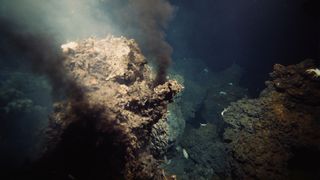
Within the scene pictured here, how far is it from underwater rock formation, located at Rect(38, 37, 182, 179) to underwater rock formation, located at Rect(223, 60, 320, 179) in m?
3.09

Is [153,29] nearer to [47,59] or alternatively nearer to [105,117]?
[47,59]

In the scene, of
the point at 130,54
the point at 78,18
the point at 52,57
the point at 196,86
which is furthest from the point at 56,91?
the point at 196,86

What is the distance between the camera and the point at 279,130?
844 cm

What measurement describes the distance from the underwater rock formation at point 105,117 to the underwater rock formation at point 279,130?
309 cm

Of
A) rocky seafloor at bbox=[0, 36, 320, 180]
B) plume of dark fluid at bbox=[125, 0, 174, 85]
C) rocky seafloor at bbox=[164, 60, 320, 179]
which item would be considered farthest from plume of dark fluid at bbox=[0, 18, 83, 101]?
rocky seafloor at bbox=[164, 60, 320, 179]

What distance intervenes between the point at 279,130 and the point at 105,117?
574 cm

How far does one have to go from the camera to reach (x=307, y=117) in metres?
8.58

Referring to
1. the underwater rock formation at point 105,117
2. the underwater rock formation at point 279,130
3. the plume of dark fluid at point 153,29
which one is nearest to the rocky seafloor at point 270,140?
the underwater rock formation at point 279,130

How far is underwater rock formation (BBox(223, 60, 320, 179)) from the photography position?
7801 millimetres

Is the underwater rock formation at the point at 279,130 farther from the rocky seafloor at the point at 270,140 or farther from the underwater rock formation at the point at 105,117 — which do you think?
the underwater rock formation at the point at 105,117

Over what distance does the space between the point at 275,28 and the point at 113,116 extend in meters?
13.1

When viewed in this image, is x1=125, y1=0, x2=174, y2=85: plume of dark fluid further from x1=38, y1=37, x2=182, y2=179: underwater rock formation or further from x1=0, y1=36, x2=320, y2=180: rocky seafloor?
x1=38, y1=37, x2=182, y2=179: underwater rock formation

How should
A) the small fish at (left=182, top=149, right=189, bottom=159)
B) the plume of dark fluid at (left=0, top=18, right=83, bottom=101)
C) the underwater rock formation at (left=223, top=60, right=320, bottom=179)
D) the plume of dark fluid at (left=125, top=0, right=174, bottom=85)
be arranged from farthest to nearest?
the small fish at (left=182, top=149, right=189, bottom=159)
the plume of dark fluid at (left=125, top=0, right=174, bottom=85)
the underwater rock formation at (left=223, top=60, right=320, bottom=179)
the plume of dark fluid at (left=0, top=18, right=83, bottom=101)

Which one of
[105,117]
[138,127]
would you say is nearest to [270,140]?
[138,127]
